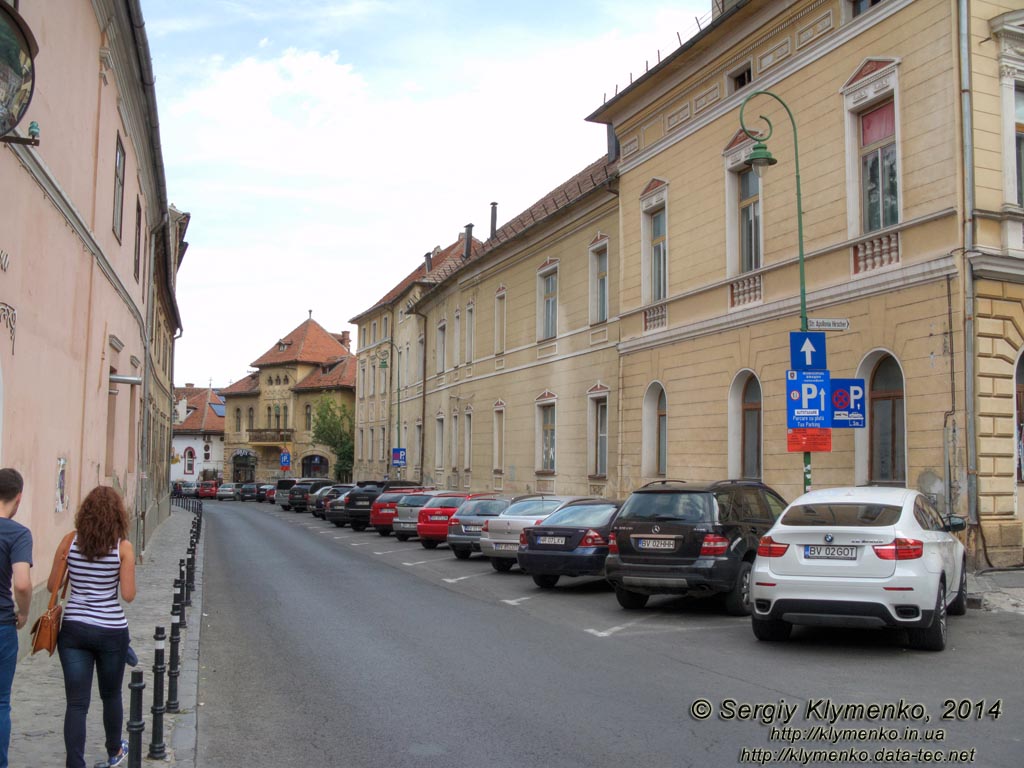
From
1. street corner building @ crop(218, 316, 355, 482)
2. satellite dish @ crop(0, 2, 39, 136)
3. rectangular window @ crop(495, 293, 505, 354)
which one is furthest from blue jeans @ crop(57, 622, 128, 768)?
street corner building @ crop(218, 316, 355, 482)

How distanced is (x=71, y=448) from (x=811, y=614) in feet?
31.3

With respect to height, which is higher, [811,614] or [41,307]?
[41,307]

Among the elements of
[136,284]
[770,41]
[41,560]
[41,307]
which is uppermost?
[770,41]

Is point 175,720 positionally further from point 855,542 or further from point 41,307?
point 855,542

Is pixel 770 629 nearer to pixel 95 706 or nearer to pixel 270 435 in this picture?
pixel 95 706

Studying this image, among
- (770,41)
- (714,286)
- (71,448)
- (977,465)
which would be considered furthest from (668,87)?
(71,448)

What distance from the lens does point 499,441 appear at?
37.0 meters

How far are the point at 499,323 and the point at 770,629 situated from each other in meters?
27.6

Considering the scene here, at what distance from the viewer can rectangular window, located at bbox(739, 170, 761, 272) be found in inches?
816

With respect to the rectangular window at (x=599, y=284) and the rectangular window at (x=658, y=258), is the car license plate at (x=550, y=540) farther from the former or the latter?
the rectangular window at (x=599, y=284)

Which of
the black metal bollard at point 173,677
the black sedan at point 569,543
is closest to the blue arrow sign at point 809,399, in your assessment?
the black sedan at point 569,543

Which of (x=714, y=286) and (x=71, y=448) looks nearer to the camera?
(x=71, y=448)

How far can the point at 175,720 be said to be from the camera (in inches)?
292

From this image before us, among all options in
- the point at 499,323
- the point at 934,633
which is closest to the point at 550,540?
the point at 934,633
